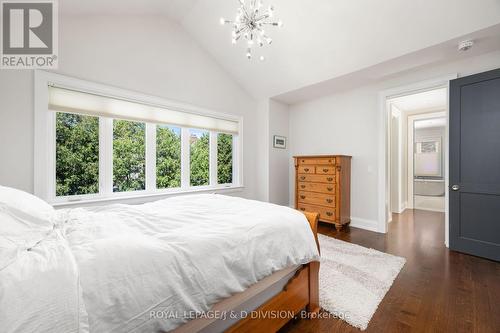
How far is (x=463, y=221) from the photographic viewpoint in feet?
8.92

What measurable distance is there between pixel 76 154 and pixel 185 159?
1.44 m

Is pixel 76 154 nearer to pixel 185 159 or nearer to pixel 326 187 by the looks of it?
pixel 185 159

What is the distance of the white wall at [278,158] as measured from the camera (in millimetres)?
4457

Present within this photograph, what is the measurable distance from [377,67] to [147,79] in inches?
128

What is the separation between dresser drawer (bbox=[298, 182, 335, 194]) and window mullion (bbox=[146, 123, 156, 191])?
2545 mm

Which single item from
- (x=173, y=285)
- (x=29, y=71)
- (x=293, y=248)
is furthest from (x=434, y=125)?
(x=29, y=71)

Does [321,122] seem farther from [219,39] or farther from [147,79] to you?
[147,79]

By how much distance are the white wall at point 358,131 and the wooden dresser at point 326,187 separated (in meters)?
0.19

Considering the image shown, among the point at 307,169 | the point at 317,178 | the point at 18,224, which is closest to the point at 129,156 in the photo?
the point at 18,224

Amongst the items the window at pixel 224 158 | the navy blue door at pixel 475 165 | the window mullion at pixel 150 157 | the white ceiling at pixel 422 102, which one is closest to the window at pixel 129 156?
the window mullion at pixel 150 157

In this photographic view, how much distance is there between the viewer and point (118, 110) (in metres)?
2.83

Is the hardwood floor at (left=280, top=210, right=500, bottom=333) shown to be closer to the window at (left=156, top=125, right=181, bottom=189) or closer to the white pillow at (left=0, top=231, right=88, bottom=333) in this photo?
the white pillow at (left=0, top=231, right=88, bottom=333)

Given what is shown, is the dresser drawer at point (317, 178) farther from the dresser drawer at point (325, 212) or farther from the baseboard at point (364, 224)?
the baseboard at point (364, 224)

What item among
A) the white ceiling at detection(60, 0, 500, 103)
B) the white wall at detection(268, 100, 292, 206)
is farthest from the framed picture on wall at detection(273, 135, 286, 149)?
the white ceiling at detection(60, 0, 500, 103)
